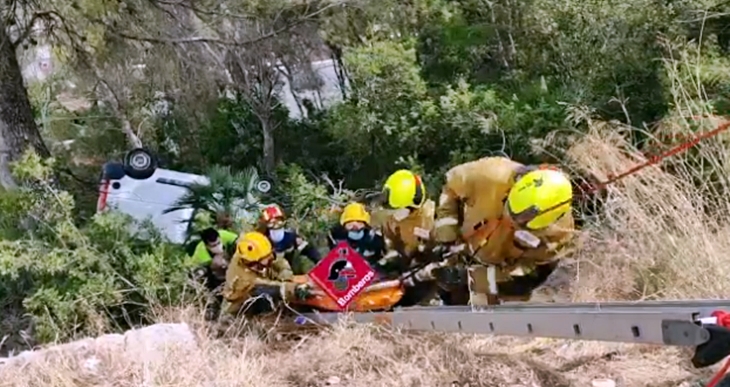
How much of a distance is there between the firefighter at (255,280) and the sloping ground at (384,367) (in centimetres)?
193

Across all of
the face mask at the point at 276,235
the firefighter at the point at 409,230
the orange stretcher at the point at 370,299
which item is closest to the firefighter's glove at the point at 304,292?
the orange stretcher at the point at 370,299

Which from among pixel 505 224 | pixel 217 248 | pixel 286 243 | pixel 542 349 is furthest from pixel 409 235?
pixel 542 349

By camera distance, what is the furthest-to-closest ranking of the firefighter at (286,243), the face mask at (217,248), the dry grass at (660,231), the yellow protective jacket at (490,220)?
the face mask at (217,248) < the firefighter at (286,243) < the yellow protective jacket at (490,220) < the dry grass at (660,231)

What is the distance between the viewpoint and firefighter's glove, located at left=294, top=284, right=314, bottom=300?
20.1 feet

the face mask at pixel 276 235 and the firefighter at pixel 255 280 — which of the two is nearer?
the firefighter at pixel 255 280

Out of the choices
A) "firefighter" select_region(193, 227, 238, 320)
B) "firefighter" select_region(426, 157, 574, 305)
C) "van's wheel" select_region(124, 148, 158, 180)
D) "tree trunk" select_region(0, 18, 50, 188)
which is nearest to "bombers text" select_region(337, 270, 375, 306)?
"firefighter" select_region(426, 157, 574, 305)

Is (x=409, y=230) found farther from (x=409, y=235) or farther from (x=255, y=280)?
(x=255, y=280)

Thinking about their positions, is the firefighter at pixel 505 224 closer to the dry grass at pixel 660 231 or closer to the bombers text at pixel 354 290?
the dry grass at pixel 660 231

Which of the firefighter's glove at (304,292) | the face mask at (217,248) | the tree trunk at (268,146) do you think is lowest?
the firefighter's glove at (304,292)

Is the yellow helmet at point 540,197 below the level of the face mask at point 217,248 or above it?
above

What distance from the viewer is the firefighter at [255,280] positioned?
6383 millimetres

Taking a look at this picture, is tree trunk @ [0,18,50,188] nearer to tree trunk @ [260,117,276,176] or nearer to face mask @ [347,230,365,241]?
tree trunk @ [260,117,276,176]

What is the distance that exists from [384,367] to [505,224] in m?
1.70

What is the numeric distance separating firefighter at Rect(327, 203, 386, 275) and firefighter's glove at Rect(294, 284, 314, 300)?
34.3 inches
